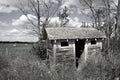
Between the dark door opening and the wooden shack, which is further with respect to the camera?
the dark door opening

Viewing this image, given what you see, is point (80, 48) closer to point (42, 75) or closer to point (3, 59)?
point (3, 59)

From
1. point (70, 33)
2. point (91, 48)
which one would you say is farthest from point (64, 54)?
point (91, 48)

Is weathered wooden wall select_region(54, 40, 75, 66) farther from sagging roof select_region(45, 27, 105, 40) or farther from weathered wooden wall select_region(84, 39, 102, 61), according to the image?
weathered wooden wall select_region(84, 39, 102, 61)

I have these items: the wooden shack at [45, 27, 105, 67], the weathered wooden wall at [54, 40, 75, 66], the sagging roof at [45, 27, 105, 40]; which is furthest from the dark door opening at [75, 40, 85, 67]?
the weathered wooden wall at [54, 40, 75, 66]

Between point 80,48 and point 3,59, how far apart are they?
28.4 ft

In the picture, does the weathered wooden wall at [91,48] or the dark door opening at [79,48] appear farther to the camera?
the dark door opening at [79,48]

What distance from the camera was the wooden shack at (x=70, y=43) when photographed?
42.1ft

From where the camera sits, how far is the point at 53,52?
12.9 meters

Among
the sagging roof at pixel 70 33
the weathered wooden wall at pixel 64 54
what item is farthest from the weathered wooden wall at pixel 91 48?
the weathered wooden wall at pixel 64 54

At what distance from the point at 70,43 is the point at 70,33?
105 centimetres

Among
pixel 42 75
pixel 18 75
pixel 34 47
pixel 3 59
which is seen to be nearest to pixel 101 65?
pixel 42 75

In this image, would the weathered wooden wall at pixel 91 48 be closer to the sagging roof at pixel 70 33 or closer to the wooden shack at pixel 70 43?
the wooden shack at pixel 70 43

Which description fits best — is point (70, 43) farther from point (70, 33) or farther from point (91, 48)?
point (91, 48)

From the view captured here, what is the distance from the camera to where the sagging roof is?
1290 cm
